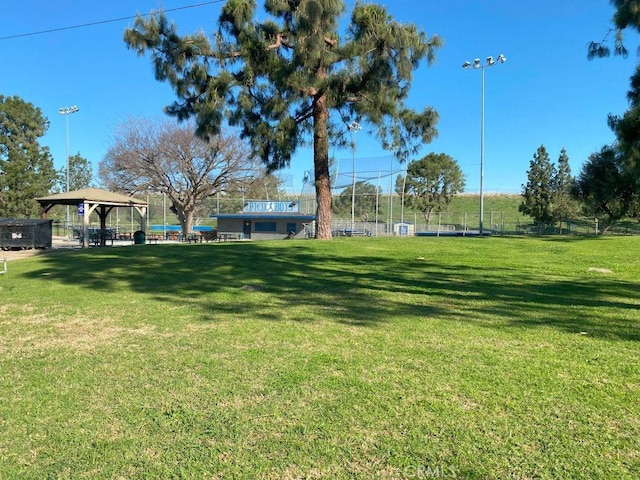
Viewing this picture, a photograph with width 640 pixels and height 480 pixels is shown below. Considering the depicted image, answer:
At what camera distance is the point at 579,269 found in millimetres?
10953

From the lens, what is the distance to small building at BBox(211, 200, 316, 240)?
37.0 m

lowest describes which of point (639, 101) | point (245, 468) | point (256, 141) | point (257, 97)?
point (245, 468)

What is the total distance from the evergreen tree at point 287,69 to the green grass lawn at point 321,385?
11.3 m

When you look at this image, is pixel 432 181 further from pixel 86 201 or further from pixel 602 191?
pixel 86 201

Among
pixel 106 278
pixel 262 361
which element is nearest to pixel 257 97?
pixel 106 278

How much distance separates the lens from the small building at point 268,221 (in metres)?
37.0

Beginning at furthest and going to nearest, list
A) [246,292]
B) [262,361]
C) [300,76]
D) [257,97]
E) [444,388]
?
[257,97] → [300,76] → [246,292] → [262,361] → [444,388]

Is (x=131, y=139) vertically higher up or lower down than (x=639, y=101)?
higher up

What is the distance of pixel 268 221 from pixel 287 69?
74.6 ft

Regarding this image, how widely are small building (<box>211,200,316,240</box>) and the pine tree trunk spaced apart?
52.9ft

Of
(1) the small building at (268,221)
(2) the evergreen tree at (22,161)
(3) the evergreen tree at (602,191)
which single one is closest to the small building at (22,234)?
(1) the small building at (268,221)

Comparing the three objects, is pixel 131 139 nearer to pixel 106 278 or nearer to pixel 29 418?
pixel 106 278

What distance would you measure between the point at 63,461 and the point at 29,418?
2.22 feet

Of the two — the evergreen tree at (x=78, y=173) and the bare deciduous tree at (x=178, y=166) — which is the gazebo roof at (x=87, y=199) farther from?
the evergreen tree at (x=78, y=173)
